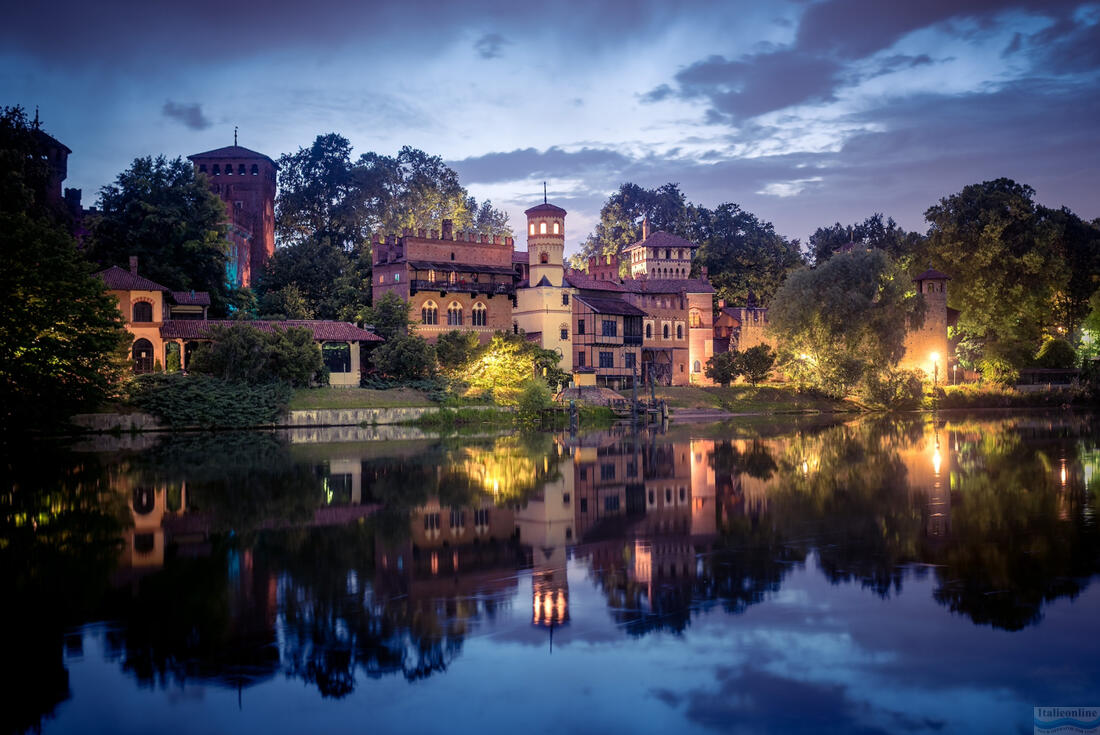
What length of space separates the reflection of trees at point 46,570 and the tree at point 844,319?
42.9 m

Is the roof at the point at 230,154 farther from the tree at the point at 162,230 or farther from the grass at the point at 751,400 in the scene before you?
the grass at the point at 751,400

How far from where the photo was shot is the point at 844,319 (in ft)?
181

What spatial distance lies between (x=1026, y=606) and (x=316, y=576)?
27.7ft

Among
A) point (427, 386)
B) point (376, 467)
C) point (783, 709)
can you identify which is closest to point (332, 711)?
Answer: point (783, 709)

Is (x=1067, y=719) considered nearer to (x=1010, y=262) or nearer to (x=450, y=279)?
(x=450, y=279)

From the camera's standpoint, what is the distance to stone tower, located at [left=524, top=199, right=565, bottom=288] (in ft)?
195

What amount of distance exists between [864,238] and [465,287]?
154ft

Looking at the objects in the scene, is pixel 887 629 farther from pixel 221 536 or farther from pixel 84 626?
pixel 221 536

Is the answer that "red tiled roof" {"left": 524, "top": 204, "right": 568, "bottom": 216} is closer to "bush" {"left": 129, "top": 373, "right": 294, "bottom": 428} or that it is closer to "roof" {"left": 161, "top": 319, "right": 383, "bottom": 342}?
"roof" {"left": 161, "top": 319, "right": 383, "bottom": 342}

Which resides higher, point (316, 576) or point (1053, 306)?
point (1053, 306)

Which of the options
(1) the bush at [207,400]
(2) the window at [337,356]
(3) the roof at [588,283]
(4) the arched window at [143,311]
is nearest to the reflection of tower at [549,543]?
(1) the bush at [207,400]

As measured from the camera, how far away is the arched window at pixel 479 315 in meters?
60.3

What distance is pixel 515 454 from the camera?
29859 millimetres

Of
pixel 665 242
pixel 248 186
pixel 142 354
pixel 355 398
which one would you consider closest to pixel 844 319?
pixel 665 242
